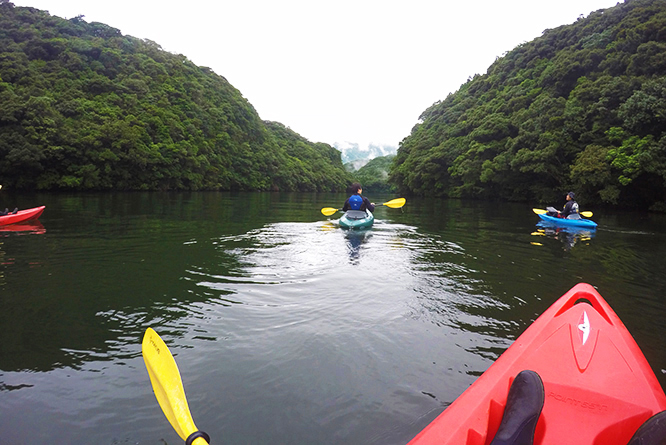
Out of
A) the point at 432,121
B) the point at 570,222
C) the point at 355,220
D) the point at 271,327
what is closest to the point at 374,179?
the point at 432,121

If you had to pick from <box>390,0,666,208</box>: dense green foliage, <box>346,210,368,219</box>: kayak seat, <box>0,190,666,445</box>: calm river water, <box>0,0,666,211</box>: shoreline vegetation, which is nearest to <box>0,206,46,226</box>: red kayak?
<box>0,190,666,445</box>: calm river water

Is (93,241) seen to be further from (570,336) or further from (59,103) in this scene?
(59,103)

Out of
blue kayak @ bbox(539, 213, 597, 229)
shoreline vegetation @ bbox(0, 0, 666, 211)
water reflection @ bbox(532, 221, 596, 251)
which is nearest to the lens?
water reflection @ bbox(532, 221, 596, 251)

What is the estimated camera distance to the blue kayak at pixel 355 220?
1140 cm

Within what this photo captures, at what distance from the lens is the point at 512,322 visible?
4254 mm

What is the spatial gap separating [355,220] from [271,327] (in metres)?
7.77

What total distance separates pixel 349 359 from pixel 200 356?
4.33 ft

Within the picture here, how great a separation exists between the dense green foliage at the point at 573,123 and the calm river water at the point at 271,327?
60.3 ft

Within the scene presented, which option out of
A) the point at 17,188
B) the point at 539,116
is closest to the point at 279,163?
the point at 17,188

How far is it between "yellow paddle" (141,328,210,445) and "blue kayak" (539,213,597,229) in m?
14.0

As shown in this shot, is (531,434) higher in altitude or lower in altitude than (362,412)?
higher

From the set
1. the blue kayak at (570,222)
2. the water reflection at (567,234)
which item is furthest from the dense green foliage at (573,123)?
the water reflection at (567,234)

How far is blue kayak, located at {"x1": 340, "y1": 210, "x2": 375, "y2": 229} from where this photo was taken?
1140 cm

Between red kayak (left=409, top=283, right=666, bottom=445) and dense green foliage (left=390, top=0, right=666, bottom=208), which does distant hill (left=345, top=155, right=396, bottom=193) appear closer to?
dense green foliage (left=390, top=0, right=666, bottom=208)
